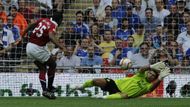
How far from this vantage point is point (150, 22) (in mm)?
18781

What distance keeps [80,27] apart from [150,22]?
2.10m

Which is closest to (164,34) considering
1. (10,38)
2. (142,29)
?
(142,29)

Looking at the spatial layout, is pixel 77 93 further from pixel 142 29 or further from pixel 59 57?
pixel 142 29

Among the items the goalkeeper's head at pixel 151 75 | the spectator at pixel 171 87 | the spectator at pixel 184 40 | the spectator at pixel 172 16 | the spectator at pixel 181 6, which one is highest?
the spectator at pixel 181 6

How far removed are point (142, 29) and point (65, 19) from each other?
240 centimetres

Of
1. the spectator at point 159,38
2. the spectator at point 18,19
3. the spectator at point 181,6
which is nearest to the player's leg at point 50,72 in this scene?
the spectator at point 18,19

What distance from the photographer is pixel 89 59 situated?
698 inches

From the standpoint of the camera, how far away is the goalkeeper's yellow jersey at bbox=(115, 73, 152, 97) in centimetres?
1345

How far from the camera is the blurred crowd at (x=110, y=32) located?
58.1 ft

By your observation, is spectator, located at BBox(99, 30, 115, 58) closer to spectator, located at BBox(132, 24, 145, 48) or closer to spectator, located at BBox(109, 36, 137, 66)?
spectator, located at BBox(109, 36, 137, 66)

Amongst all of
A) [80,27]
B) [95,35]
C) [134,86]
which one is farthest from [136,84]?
[80,27]

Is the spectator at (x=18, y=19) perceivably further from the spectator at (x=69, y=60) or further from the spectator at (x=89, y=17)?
the spectator at (x=89, y=17)

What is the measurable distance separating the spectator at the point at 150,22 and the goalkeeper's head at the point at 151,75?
5072mm

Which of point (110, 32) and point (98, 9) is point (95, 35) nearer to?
point (110, 32)
